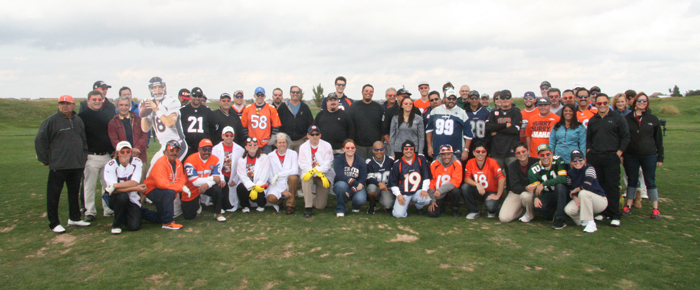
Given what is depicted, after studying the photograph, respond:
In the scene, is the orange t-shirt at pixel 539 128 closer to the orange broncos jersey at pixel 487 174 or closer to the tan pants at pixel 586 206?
the orange broncos jersey at pixel 487 174

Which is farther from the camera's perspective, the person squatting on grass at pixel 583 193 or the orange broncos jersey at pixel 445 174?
the orange broncos jersey at pixel 445 174

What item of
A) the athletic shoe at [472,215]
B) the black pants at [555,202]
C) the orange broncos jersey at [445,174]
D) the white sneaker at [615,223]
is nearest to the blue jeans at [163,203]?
the orange broncos jersey at [445,174]

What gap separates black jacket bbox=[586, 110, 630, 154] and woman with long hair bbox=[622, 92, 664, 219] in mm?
512

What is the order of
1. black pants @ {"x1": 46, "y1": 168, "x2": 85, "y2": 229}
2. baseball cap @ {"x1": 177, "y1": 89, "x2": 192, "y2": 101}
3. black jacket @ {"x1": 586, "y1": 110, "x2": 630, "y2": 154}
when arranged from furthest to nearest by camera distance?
baseball cap @ {"x1": 177, "y1": 89, "x2": 192, "y2": 101}, black jacket @ {"x1": 586, "y1": 110, "x2": 630, "y2": 154}, black pants @ {"x1": 46, "y1": 168, "x2": 85, "y2": 229}

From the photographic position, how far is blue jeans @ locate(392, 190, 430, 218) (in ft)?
20.2

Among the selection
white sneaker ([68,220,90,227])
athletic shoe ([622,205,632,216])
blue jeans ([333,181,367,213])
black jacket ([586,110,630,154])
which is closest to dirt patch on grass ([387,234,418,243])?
blue jeans ([333,181,367,213])

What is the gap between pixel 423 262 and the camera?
13.6ft

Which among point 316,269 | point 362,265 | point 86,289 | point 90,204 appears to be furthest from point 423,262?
point 90,204

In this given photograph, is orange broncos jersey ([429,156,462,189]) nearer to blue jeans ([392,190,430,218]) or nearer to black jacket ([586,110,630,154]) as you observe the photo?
blue jeans ([392,190,430,218])

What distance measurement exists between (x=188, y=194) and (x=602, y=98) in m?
6.51

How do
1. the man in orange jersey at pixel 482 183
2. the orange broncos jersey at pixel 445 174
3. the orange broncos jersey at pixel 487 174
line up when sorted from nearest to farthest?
1. the man in orange jersey at pixel 482 183
2. the orange broncos jersey at pixel 487 174
3. the orange broncos jersey at pixel 445 174

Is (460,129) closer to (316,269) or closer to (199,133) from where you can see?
(316,269)

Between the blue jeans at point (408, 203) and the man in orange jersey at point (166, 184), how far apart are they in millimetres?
3255

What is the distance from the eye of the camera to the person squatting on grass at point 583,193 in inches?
210
